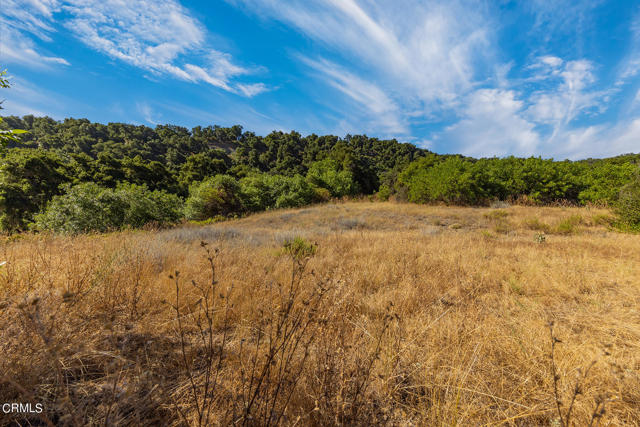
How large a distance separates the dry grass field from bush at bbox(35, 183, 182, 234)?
6820mm

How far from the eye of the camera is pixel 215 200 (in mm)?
19469

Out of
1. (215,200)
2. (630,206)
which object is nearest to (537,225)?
(630,206)

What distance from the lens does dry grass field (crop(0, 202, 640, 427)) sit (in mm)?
1368

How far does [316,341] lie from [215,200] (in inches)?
789

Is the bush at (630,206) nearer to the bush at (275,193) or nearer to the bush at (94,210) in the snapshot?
the bush at (94,210)

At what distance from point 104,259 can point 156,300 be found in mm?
1473

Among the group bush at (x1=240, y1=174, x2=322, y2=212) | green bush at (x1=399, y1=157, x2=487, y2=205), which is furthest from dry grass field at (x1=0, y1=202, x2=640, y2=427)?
bush at (x1=240, y1=174, x2=322, y2=212)

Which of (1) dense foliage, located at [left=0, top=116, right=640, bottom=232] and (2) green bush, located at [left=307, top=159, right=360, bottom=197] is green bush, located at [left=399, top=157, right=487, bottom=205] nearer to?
(1) dense foliage, located at [left=0, top=116, right=640, bottom=232]

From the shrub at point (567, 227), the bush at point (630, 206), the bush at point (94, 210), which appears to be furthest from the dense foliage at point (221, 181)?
the shrub at point (567, 227)

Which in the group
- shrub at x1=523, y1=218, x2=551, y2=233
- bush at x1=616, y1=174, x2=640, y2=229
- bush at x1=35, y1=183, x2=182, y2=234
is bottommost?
bush at x1=35, y1=183, x2=182, y2=234

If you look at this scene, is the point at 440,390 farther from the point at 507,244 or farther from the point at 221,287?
the point at 507,244

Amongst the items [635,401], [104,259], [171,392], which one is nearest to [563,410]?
[635,401]

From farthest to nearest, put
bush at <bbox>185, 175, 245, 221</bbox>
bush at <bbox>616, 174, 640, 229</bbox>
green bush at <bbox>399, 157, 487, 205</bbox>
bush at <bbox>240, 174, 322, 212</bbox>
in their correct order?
bush at <bbox>240, 174, 322, 212</bbox> < bush at <bbox>185, 175, 245, 221</bbox> < green bush at <bbox>399, 157, 487, 205</bbox> < bush at <bbox>616, 174, 640, 229</bbox>

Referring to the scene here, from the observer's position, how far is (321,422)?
4.33 feet
